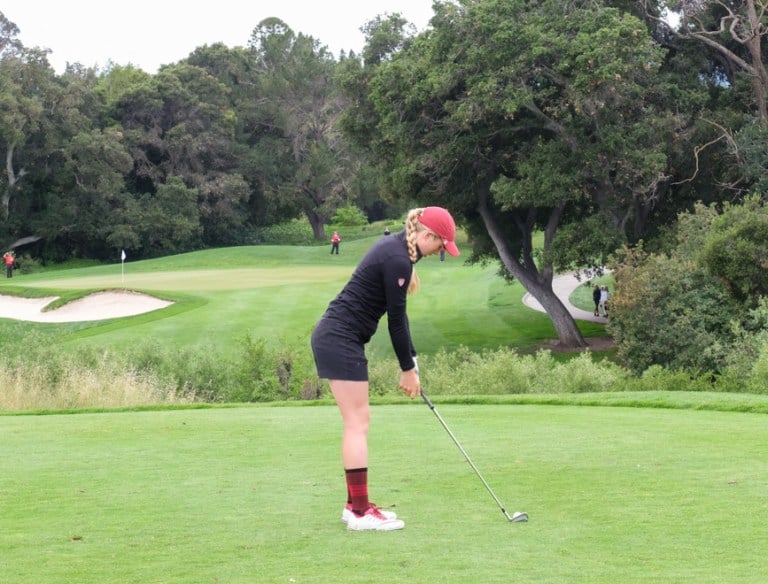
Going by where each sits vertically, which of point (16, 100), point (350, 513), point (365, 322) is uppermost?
point (16, 100)

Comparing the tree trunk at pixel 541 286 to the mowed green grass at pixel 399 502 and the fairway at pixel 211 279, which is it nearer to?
the fairway at pixel 211 279

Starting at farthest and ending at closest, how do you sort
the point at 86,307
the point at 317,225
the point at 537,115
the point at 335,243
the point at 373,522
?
the point at 317,225
the point at 335,243
the point at 86,307
the point at 537,115
the point at 373,522

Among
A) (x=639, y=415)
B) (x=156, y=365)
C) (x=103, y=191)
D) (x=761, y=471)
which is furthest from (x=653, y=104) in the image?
(x=103, y=191)

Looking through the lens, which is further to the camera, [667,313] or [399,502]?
[667,313]

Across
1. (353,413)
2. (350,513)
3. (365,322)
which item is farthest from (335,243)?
(350,513)

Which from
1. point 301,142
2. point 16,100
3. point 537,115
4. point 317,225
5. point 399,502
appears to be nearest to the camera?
point 399,502

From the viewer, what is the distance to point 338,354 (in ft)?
22.6

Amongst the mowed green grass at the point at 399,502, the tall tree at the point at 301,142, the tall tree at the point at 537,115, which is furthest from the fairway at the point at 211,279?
the mowed green grass at the point at 399,502

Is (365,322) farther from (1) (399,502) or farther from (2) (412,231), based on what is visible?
(1) (399,502)

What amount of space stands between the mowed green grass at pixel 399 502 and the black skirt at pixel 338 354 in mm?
942

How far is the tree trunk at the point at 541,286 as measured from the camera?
3581 centimetres

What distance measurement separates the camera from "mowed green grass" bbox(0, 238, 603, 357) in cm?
3478

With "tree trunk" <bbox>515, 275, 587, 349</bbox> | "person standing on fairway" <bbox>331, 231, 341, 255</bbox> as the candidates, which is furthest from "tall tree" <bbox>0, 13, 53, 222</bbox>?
"tree trunk" <bbox>515, 275, 587, 349</bbox>

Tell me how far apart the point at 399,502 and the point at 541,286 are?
3008 cm
